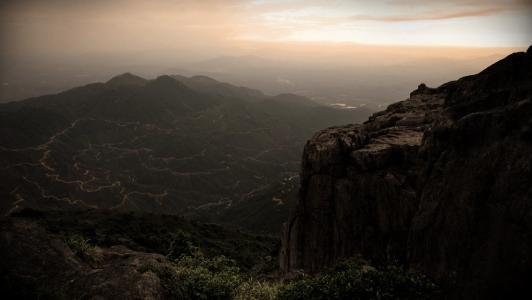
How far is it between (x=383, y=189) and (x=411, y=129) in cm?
875

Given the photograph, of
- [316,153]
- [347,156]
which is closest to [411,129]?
[347,156]

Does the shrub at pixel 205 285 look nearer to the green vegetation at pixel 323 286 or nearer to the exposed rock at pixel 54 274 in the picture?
the green vegetation at pixel 323 286

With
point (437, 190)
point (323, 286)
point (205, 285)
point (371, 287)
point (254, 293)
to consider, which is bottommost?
point (254, 293)

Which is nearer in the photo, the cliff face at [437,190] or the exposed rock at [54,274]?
the cliff face at [437,190]

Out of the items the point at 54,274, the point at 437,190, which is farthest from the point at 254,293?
the point at 437,190

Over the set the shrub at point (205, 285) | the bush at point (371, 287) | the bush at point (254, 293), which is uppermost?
the bush at point (371, 287)

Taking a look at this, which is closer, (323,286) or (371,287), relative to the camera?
(371,287)

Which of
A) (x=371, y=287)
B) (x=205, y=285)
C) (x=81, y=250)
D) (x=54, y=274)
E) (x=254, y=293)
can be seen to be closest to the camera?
(x=371, y=287)

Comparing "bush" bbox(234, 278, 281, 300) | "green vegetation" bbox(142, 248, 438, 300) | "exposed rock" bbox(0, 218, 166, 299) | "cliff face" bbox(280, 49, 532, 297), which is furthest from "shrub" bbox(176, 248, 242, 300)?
"cliff face" bbox(280, 49, 532, 297)

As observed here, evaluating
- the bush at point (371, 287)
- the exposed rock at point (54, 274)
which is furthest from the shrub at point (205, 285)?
the bush at point (371, 287)

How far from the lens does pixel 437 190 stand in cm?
1777

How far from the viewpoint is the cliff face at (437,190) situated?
41.4ft

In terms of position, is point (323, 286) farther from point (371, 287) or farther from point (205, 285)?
point (205, 285)

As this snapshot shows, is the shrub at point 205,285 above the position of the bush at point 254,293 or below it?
above
